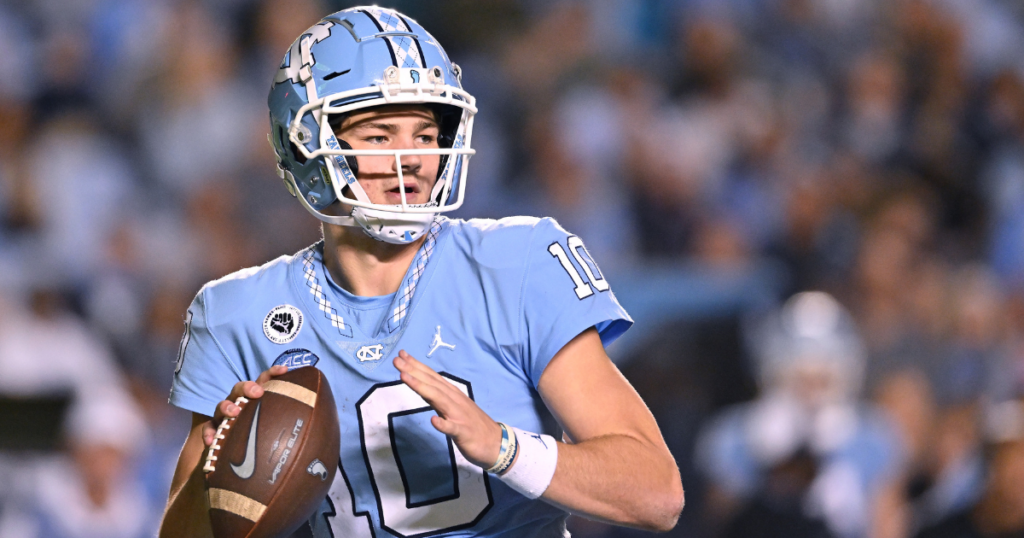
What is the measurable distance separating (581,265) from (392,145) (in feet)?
1.35

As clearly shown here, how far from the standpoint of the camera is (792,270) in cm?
515

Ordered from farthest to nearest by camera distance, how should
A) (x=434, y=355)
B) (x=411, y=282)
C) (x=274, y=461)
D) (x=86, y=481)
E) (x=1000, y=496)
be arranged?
(x=86, y=481), (x=1000, y=496), (x=411, y=282), (x=434, y=355), (x=274, y=461)

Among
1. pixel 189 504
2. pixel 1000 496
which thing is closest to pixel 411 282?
pixel 189 504

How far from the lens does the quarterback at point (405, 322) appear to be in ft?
6.58

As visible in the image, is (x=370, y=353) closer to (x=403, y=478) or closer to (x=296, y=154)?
(x=403, y=478)

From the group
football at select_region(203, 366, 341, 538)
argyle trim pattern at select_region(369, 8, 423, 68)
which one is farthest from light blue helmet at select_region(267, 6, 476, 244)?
football at select_region(203, 366, 341, 538)

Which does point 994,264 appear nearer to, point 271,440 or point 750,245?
point 750,245

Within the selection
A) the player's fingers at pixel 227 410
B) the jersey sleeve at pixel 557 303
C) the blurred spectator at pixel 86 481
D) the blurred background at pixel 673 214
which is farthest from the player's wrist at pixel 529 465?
the blurred spectator at pixel 86 481

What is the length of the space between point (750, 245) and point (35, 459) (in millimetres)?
3163

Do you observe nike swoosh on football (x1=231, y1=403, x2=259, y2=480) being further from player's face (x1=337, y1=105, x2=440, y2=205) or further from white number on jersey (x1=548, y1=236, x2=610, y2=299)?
white number on jersey (x1=548, y1=236, x2=610, y2=299)

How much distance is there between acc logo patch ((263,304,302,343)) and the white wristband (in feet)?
1.80

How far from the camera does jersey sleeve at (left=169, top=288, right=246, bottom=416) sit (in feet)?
7.11

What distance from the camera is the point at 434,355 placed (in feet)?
6.73

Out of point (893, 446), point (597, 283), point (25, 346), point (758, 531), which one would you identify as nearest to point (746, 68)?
point (893, 446)
